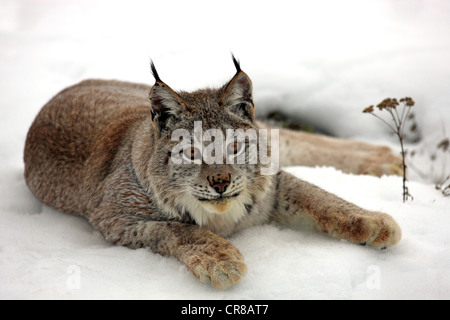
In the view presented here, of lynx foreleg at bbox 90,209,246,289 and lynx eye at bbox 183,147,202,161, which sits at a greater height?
lynx eye at bbox 183,147,202,161

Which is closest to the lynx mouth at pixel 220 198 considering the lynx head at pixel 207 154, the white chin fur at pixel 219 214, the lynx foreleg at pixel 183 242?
the lynx head at pixel 207 154

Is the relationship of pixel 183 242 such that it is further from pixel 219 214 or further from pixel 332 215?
pixel 332 215

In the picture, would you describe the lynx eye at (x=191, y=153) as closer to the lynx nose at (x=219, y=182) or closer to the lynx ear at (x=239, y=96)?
the lynx nose at (x=219, y=182)

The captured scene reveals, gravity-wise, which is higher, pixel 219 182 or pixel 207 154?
pixel 207 154

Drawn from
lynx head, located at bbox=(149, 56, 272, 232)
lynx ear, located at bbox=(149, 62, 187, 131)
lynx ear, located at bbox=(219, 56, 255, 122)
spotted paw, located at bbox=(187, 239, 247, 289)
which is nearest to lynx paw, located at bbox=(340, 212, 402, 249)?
lynx head, located at bbox=(149, 56, 272, 232)

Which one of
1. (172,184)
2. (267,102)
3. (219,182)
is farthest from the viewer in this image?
(267,102)

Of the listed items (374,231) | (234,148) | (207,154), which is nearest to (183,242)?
(207,154)

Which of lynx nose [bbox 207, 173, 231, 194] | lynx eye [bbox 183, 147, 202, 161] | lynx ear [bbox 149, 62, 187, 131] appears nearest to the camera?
lynx nose [bbox 207, 173, 231, 194]

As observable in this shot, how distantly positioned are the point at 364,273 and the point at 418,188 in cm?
178

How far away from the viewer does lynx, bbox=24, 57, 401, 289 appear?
3008 millimetres

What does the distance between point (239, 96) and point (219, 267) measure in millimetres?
1251

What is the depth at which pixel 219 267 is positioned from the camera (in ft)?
8.87

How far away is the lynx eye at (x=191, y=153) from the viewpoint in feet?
9.96

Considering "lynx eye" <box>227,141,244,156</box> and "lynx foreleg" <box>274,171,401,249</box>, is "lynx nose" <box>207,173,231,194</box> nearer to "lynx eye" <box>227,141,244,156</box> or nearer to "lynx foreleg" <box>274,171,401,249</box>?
"lynx eye" <box>227,141,244,156</box>
